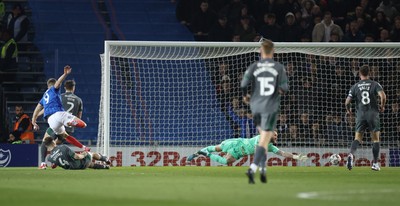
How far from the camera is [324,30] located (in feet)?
80.8

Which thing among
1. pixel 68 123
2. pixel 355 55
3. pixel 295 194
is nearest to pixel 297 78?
pixel 355 55

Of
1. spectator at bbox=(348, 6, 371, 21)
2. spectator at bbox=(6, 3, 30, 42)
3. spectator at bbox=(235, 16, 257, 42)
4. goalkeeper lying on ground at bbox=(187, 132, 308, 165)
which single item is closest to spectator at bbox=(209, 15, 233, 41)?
spectator at bbox=(235, 16, 257, 42)

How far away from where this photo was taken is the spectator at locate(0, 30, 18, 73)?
24781 mm

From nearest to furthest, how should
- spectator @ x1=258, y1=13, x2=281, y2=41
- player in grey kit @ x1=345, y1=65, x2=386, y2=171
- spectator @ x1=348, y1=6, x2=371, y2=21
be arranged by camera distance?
player in grey kit @ x1=345, y1=65, x2=386, y2=171, spectator @ x1=258, y1=13, x2=281, y2=41, spectator @ x1=348, y1=6, x2=371, y2=21

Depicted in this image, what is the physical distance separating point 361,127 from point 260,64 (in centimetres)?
678

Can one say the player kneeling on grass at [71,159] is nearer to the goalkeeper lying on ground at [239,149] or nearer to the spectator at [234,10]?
the goalkeeper lying on ground at [239,149]

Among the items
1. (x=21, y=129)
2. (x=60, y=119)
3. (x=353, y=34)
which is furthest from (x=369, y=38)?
(x=21, y=129)

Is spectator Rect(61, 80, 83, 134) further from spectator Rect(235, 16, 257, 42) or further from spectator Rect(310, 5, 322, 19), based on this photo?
spectator Rect(310, 5, 322, 19)

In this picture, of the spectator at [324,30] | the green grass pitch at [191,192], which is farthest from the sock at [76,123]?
the spectator at [324,30]

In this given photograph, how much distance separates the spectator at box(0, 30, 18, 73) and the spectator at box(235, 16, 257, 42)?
19.6ft

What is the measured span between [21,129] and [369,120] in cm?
897

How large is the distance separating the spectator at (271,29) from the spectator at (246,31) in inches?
10.6

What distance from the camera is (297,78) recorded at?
22.9 meters

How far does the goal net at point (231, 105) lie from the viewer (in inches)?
869
